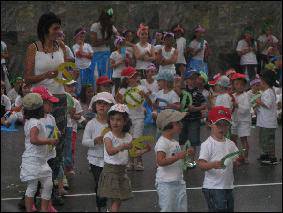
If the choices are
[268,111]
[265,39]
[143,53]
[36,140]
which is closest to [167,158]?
[36,140]

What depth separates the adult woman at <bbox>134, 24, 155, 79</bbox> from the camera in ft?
47.2

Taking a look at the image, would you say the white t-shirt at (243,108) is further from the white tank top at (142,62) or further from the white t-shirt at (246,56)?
the white t-shirt at (246,56)

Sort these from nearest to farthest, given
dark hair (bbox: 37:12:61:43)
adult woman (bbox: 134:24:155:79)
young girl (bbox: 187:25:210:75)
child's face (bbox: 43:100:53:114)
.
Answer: child's face (bbox: 43:100:53:114), dark hair (bbox: 37:12:61:43), adult woman (bbox: 134:24:155:79), young girl (bbox: 187:25:210:75)

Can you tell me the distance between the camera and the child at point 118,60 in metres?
14.6

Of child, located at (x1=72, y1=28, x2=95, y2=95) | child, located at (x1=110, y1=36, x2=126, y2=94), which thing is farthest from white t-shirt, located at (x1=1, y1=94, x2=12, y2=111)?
child, located at (x1=110, y1=36, x2=126, y2=94)

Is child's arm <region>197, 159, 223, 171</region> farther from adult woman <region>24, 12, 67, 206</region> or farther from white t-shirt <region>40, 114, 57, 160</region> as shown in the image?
adult woman <region>24, 12, 67, 206</region>

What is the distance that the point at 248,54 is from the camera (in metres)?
17.1

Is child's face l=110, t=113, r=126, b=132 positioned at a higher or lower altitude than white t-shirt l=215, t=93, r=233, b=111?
lower

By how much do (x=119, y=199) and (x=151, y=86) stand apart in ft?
17.6

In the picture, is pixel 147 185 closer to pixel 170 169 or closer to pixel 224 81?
pixel 224 81

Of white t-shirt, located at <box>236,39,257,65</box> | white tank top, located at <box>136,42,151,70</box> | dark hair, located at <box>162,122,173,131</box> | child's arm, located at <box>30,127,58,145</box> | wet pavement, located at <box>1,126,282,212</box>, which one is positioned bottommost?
wet pavement, located at <box>1,126,282,212</box>

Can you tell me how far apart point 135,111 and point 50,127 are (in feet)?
9.75

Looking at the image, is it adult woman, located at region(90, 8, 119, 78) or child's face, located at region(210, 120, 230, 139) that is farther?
adult woman, located at region(90, 8, 119, 78)

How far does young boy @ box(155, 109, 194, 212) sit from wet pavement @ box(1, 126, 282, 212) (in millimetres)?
499
